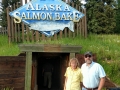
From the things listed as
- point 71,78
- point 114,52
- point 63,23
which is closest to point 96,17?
point 63,23

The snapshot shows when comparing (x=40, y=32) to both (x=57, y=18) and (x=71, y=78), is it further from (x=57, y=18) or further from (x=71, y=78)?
(x=71, y=78)

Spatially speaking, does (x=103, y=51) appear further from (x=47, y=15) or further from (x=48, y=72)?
(x=48, y=72)

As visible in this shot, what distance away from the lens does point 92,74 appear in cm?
527

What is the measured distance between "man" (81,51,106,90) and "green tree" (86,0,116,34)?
76.2 ft

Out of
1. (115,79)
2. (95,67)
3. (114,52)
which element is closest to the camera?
(95,67)

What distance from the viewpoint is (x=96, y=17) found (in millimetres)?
28906

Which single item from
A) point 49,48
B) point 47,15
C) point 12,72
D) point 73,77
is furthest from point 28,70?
point 73,77

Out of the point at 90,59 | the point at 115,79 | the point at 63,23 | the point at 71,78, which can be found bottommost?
the point at 115,79

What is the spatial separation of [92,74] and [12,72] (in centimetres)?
490

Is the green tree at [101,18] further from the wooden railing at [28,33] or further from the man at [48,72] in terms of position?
the wooden railing at [28,33]

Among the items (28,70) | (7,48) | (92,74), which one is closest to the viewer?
(92,74)

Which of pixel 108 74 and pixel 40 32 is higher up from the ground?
pixel 40 32

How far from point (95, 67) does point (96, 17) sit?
2407 centimetres

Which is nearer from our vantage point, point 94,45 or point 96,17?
point 94,45
